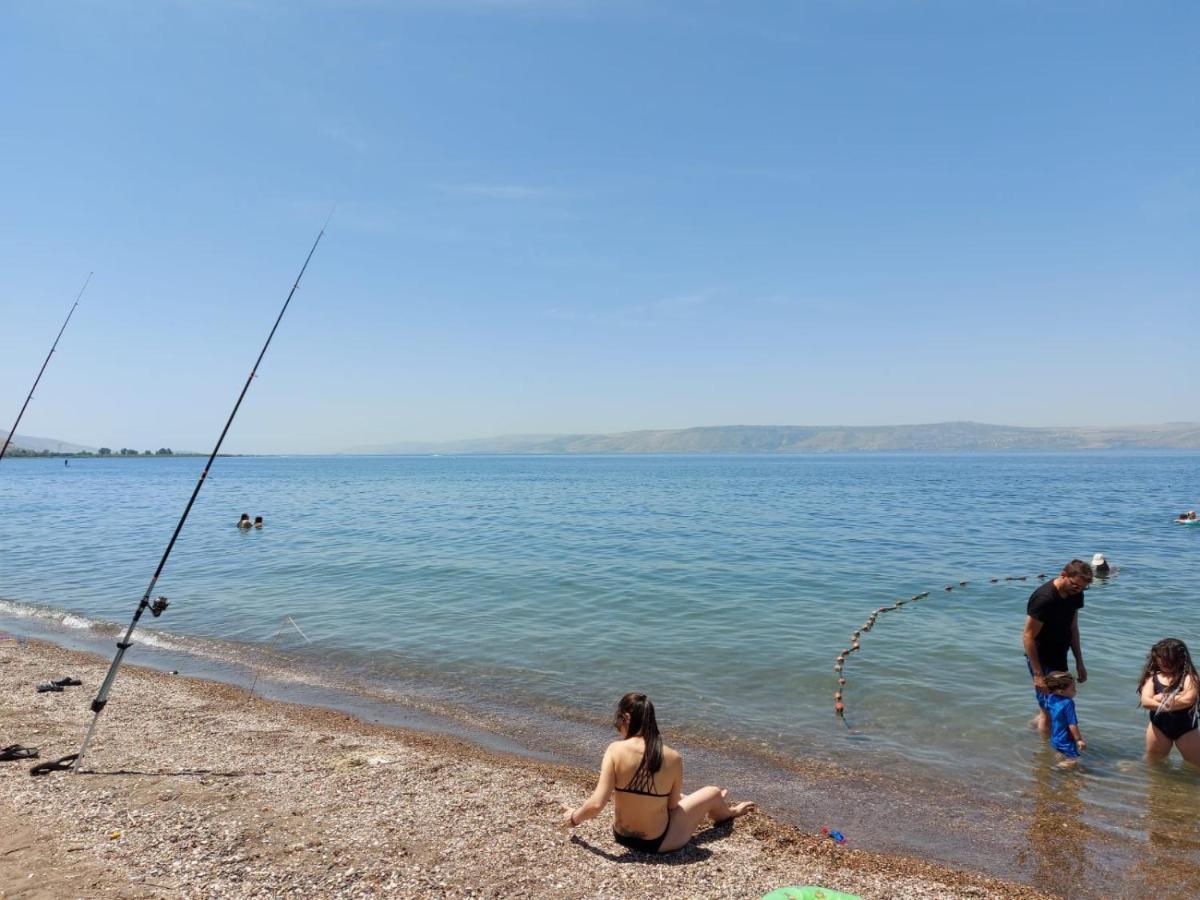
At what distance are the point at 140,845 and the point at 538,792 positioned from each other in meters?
3.35

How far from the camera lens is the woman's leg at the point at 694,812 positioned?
591cm

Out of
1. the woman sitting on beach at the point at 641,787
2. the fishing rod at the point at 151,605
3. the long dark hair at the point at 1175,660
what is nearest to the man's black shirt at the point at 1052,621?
the long dark hair at the point at 1175,660

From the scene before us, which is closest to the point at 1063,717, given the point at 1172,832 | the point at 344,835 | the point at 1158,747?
the point at 1158,747

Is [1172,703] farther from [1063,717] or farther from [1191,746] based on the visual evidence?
[1063,717]

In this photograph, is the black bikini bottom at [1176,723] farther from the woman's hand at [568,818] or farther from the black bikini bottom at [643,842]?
the woman's hand at [568,818]

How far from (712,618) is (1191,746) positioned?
867 centimetres

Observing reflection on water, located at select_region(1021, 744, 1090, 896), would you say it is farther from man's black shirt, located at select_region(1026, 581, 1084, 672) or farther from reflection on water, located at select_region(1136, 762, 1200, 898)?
man's black shirt, located at select_region(1026, 581, 1084, 672)

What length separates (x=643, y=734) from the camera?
5871 millimetres

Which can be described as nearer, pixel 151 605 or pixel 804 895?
pixel 804 895

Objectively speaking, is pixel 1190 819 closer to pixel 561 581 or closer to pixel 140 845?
pixel 140 845

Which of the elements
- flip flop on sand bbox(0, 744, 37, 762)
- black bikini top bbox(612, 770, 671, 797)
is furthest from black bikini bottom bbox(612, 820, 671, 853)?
flip flop on sand bbox(0, 744, 37, 762)

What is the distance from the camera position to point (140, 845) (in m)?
5.64

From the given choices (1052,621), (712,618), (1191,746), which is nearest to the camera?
(1191,746)

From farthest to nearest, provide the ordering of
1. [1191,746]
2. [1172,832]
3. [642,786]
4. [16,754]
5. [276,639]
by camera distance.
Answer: [276,639] < [1191,746] < [16,754] < [1172,832] < [642,786]
